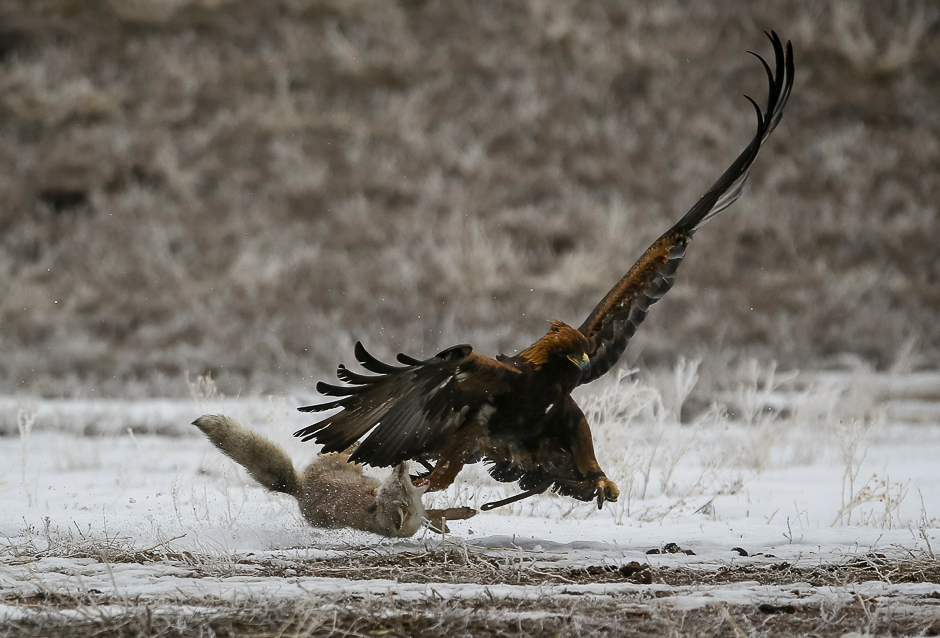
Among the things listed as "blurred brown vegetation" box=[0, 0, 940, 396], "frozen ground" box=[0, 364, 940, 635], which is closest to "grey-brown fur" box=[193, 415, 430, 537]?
"frozen ground" box=[0, 364, 940, 635]

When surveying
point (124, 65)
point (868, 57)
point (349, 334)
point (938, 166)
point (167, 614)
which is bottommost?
point (167, 614)

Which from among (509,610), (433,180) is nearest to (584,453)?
(509,610)

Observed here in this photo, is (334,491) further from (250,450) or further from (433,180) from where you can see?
(433,180)

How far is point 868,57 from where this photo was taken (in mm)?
21156

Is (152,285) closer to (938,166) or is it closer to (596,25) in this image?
(596,25)

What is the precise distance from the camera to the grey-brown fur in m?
4.27

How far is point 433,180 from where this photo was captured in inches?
738

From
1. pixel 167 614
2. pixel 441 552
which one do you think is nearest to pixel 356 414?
pixel 441 552

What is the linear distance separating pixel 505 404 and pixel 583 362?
379 millimetres

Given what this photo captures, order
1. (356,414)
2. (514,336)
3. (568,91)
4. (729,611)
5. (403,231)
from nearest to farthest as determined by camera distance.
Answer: (729,611)
(356,414)
(514,336)
(403,231)
(568,91)

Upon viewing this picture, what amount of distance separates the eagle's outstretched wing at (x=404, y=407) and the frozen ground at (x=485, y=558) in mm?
482

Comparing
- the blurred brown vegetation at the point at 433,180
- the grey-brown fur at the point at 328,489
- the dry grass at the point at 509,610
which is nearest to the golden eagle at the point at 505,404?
the grey-brown fur at the point at 328,489

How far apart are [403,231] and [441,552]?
44.7 ft

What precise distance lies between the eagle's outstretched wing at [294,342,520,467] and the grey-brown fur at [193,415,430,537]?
0.95 ft
